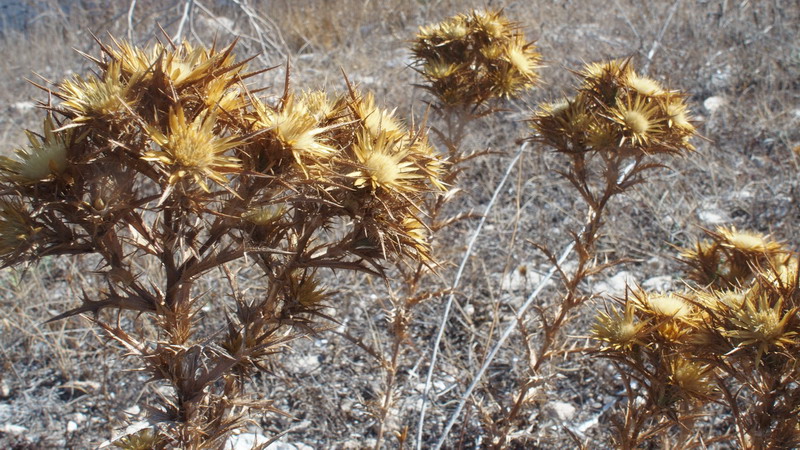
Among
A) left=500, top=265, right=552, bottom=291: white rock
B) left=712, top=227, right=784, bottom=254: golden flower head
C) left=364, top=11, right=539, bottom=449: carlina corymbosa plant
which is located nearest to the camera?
left=712, top=227, right=784, bottom=254: golden flower head

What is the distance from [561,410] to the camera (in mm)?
2979

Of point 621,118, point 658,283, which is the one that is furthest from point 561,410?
point 621,118

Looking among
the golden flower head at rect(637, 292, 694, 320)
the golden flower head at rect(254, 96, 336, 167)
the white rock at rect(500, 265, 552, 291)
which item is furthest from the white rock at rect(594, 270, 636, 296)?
the golden flower head at rect(254, 96, 336, 167)

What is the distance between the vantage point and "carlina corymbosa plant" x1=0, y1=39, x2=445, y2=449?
120 cm

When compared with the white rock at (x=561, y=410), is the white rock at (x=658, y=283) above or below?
above

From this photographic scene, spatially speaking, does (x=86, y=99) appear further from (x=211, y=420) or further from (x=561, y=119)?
(x=561, y=119)

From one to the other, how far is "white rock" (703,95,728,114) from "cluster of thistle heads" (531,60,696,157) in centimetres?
374

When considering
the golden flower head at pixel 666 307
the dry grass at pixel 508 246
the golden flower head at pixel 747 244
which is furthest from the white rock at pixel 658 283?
the golden flower head at pixel 666 307

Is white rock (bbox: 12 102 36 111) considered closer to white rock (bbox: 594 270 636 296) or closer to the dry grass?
the dry grass

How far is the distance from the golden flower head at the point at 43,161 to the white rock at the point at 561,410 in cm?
252

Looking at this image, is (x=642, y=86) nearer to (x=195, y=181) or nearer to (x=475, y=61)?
(x=475, y=61)

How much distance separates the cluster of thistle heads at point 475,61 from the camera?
2496 millimetres

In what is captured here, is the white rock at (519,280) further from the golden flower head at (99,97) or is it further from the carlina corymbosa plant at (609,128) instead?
the golden flower head at (99,97)

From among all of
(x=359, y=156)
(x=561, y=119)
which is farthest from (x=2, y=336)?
(x=561, y=119)
